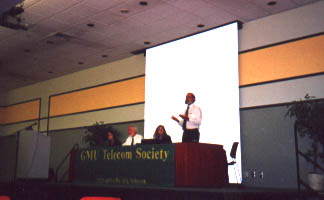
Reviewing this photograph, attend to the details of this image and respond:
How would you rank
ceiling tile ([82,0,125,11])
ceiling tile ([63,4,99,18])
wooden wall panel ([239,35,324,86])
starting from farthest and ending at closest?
ceiling tile ([63,4,99,18]) < ceiling tile ([82,0,125,11]) < wooden wall panel ([239,35,324,86])

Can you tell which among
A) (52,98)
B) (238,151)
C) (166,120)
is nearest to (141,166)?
(238,151)

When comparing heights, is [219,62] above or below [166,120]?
above

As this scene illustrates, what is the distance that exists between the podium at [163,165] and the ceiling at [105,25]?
9.32 feet

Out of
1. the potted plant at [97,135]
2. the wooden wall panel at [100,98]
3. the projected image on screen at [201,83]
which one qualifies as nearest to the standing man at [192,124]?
the projected image on screen at [201,83]

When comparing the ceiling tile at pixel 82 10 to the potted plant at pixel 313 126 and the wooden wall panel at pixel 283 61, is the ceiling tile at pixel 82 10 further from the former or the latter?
the potted plant at pixel 313 126

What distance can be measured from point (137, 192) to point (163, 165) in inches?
17.4

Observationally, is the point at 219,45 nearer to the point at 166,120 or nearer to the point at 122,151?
the point at 166,120

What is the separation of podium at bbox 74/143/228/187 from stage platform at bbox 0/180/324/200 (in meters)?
0.22

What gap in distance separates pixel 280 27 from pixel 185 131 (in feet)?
9.70

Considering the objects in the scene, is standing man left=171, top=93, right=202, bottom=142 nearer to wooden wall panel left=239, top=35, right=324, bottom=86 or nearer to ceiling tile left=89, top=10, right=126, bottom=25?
wooden wall panel left=239, top=35, right=324, bottom=86

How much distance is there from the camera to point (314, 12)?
6145 millimetres

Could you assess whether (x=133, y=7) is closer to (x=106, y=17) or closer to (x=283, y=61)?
(x=106, y=17)

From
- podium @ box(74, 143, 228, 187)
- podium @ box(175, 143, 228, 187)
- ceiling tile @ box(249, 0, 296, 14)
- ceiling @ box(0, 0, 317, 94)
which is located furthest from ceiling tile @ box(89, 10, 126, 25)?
podium @ box(175, 143, 228, 187)

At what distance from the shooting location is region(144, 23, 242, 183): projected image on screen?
22.0ft
